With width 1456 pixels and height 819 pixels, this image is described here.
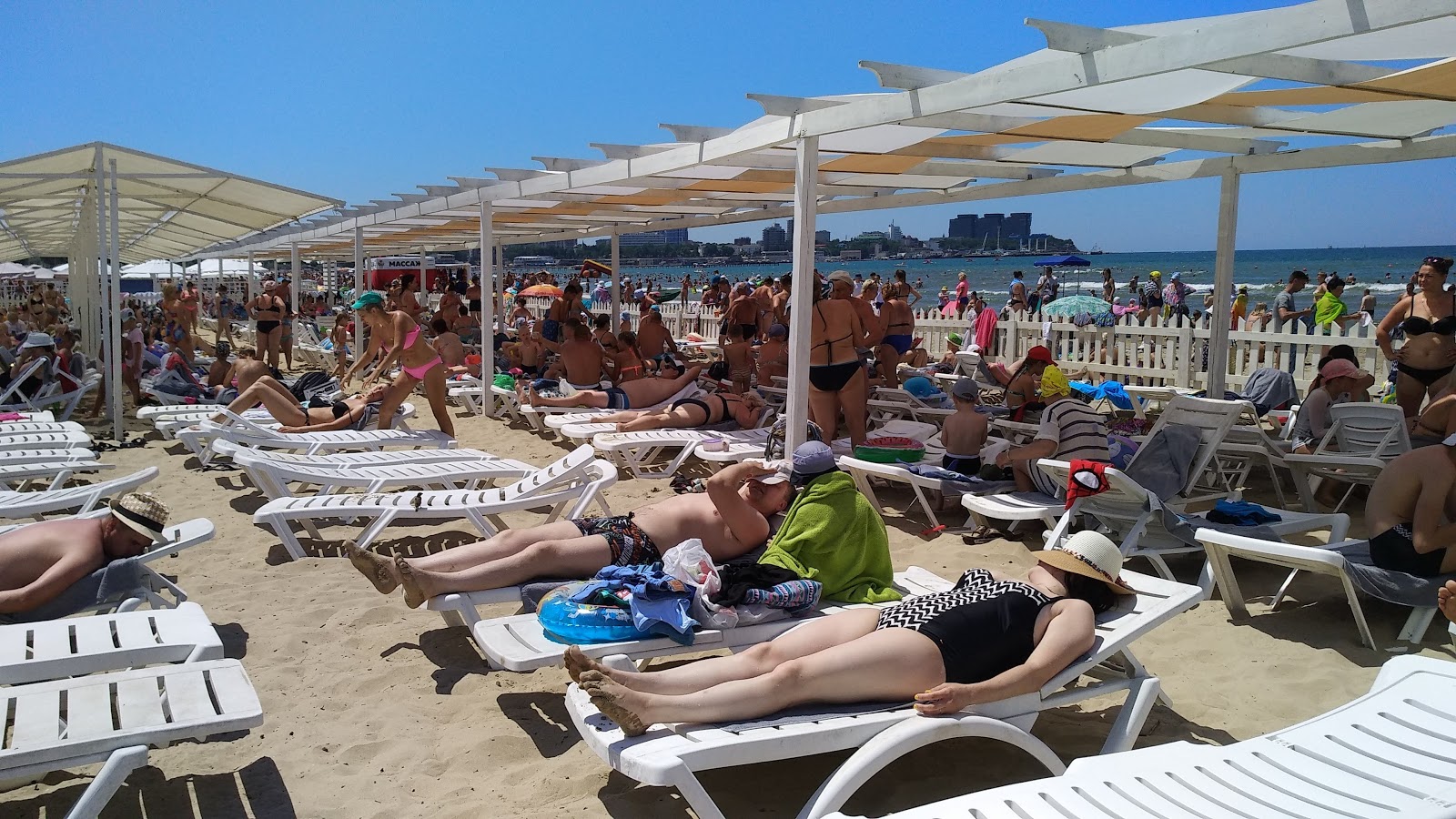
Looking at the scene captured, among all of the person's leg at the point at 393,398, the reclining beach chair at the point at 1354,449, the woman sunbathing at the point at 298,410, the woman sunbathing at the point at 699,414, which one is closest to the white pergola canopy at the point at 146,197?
the woman sunbathing at the point at 298,410

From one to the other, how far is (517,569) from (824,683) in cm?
153

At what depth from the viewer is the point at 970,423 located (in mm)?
5902

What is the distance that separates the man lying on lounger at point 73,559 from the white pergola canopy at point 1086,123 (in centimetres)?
370

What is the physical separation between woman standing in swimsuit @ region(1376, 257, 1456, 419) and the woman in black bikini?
3606 mm

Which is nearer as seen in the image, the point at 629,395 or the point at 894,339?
the point at 629,395

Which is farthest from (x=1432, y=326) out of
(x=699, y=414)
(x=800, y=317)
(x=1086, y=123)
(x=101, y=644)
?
(x=101, y=644)

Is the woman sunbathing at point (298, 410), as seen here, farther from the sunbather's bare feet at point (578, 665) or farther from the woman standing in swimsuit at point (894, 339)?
the sunbather's bare feet at point (578, 665)

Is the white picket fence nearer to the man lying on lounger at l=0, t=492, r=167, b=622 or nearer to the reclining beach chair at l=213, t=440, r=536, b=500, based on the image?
the reclining beach chair at l=213, t=440, r=536, b=500

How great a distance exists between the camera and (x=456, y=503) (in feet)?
16.5

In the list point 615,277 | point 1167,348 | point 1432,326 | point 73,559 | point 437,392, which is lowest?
point 73,559

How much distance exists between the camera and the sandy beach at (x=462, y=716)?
2738mm

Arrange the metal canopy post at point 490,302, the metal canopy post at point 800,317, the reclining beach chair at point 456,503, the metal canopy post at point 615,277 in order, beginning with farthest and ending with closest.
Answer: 1. the metal canopy post at point 615,277
2. the metal canopy post at point 490,302
3. the metal canopy post at point 800,317
4. the reclining beach chair at point 456,503

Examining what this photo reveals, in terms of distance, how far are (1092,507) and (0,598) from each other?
460cm

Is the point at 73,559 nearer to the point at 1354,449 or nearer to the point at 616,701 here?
the point at 616,701
